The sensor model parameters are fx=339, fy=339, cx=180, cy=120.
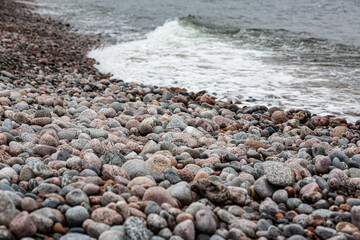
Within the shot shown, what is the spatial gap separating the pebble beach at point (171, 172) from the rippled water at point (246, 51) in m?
1.18

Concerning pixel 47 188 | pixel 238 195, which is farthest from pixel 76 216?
pixel 238 195

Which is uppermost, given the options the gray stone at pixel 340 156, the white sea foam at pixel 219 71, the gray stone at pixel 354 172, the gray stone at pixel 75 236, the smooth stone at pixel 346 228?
the white sea foam at pixel 219 71

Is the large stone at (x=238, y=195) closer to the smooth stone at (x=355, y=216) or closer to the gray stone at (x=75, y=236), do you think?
the smooth stone at (x=355, y=216)

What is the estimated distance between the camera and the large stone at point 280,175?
2.36m

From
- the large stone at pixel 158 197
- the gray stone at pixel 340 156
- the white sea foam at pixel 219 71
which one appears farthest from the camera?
the white sea foam at pixel 219 71

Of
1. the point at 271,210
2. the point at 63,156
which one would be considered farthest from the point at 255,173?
the point at 63,156

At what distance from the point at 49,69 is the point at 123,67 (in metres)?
1.57

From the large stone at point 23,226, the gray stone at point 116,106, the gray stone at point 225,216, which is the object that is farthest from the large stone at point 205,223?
the gray stone at point 116,106

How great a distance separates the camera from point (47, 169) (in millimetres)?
2291

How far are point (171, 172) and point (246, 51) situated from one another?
725cm

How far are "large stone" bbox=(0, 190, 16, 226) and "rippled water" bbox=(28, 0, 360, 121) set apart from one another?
13.4ft

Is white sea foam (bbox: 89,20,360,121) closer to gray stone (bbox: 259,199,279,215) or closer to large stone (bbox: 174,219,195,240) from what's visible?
gray stone (bbox: 259,199,279,215)

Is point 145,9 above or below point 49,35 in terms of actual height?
above

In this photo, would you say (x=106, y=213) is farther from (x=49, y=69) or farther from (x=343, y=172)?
(x=49, y=69)
